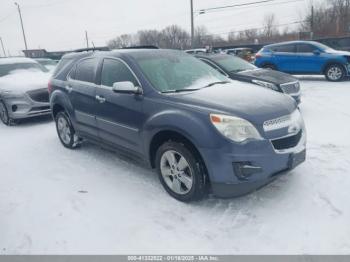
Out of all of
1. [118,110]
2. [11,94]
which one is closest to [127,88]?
[118,110]

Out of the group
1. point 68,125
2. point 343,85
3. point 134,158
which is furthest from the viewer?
point 343,85

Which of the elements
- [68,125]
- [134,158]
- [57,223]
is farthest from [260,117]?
[68,125]

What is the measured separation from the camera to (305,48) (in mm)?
12375

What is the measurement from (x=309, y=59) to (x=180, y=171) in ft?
34.6

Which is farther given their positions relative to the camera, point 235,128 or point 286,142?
point 286,142

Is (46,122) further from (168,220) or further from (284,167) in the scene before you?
(284,167)

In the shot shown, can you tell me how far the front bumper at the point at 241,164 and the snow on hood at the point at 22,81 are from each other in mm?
6223

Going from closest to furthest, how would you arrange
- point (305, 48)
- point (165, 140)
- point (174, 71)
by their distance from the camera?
point (165, 140) → point (174, 71) → point (305, 48)

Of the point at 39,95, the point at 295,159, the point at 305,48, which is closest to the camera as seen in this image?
the point at 295,159

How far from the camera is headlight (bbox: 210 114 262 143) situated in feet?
10.4

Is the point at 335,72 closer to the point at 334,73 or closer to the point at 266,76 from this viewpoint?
the point at 334,73

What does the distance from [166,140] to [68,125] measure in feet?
8.77

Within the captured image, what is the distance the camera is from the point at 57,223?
341 centimetres

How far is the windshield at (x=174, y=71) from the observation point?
13.2 ft
